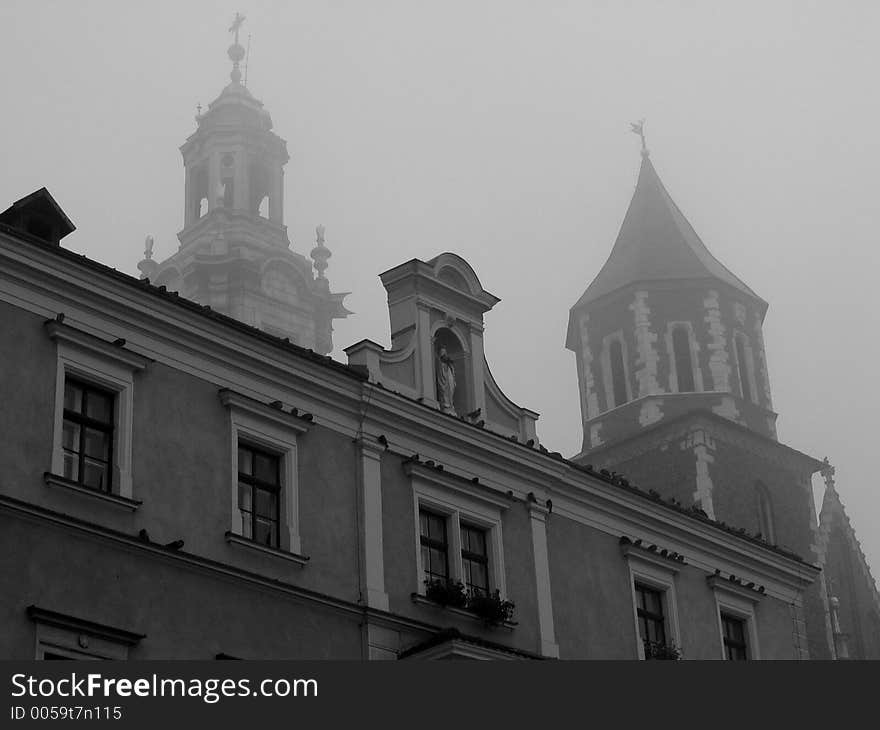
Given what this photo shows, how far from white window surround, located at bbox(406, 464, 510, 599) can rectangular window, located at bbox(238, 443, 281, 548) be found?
2643 mm

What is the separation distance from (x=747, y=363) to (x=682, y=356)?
1.98m

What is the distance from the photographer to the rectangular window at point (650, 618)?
32469mm

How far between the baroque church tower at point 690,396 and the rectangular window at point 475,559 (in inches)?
857

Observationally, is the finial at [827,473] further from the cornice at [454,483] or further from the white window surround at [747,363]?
the cornice at [454,483]

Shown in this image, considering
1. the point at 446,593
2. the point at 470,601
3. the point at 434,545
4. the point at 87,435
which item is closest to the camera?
the point at 87,435

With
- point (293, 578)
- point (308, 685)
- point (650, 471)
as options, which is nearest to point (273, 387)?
point (293, 578)

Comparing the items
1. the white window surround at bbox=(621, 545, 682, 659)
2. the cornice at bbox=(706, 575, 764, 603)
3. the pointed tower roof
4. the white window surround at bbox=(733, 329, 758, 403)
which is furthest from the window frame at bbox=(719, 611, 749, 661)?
the pointed tower roof

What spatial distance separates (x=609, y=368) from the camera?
56.6 meters

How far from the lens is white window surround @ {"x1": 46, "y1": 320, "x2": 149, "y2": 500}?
25031 mm

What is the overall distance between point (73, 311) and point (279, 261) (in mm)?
49060

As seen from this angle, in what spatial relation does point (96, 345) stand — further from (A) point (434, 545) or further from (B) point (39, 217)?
(A) point (434, 545)

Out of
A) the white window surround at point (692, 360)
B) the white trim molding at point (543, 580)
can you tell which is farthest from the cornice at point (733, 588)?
the white window surround at point (692, 360)

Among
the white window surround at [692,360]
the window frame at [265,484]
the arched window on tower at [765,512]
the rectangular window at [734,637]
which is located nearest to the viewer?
the window frame at [265,484]

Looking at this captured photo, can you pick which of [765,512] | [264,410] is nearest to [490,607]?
[264,410]
